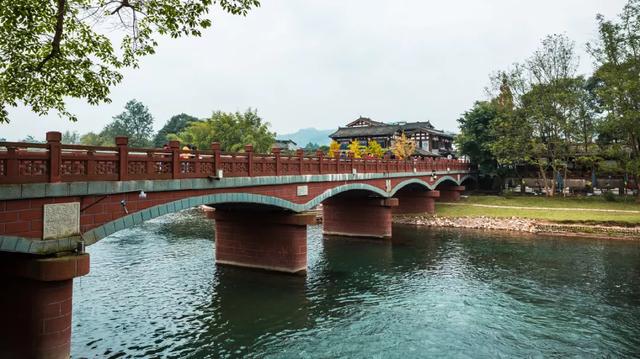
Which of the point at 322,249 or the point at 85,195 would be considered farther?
the point at 322,249

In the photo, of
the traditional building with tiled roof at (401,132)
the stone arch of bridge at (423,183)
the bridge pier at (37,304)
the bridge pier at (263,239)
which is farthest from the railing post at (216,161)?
the traditional building with tiled roof at (401,132)

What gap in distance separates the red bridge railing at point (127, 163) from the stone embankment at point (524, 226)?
2384cm

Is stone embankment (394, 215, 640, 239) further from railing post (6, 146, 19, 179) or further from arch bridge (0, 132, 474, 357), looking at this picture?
railing post (6, 146, 19, 179)

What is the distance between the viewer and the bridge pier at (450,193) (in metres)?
54.6

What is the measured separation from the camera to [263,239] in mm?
24391

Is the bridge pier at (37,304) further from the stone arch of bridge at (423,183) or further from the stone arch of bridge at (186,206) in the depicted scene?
the stone arch of bridge at (423,183)

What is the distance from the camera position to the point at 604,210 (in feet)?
139

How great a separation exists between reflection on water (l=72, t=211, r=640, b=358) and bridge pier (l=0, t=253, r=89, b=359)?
2300 millimetres

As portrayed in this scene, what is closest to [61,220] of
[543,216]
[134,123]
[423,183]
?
[423,183]

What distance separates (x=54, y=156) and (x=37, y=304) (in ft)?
13.7

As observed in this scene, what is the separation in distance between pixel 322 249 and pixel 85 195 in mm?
21248

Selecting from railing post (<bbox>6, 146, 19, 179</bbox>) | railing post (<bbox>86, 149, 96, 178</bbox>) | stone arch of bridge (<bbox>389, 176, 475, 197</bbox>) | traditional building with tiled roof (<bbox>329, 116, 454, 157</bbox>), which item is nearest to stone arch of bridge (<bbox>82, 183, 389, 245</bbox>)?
railing post (<bbox>86, 149, 96, 178</bbox>)

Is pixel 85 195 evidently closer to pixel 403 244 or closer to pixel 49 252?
pixel 49 252

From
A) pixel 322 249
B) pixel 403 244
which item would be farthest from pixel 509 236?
pixel 322 249
